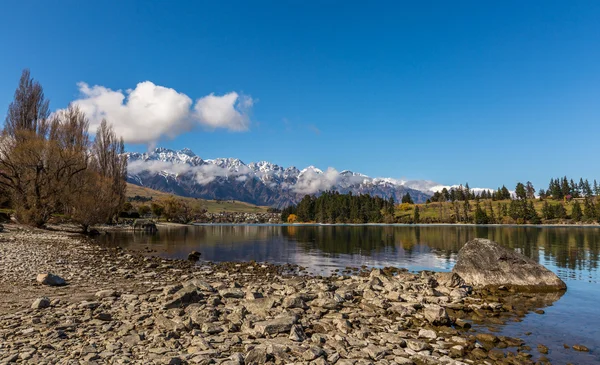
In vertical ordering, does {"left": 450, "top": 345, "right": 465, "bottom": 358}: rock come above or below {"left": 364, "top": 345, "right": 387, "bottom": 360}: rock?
below

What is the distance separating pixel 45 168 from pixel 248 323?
206 feet

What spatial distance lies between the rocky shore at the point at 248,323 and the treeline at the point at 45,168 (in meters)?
42.8

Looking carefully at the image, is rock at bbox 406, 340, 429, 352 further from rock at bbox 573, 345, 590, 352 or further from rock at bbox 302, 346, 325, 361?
rock at bbox 573, 345, 590, 352

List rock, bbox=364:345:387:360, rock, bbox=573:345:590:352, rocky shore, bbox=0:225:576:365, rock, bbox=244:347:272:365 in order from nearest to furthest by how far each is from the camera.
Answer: rock, bbox=244:347:272:365 → rocky shore, bbox=0:225:576:365 → rock, bbox=364:345:387:360 → rock, bbox=573:345:590:352

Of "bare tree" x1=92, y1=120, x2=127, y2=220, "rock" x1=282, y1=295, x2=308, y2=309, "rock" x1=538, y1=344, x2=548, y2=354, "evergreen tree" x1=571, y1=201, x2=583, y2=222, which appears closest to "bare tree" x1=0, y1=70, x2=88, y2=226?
"bare tree" x1=92, y1=120, x2=127, y2=220

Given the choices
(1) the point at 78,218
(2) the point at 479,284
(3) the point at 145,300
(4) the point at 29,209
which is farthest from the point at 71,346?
(1) the point at 78,218

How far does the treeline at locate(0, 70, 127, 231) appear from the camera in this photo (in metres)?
58.2

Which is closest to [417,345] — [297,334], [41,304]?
[297,334]

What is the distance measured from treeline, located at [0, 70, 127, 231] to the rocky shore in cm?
4281

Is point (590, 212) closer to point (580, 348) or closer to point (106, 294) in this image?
point (580, 348)

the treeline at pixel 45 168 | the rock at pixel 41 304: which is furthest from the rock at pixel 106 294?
the treeline at pixel 45 168

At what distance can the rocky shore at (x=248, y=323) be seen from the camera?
11.5 meters

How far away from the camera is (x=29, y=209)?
60.9m

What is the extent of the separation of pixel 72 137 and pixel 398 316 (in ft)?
285
